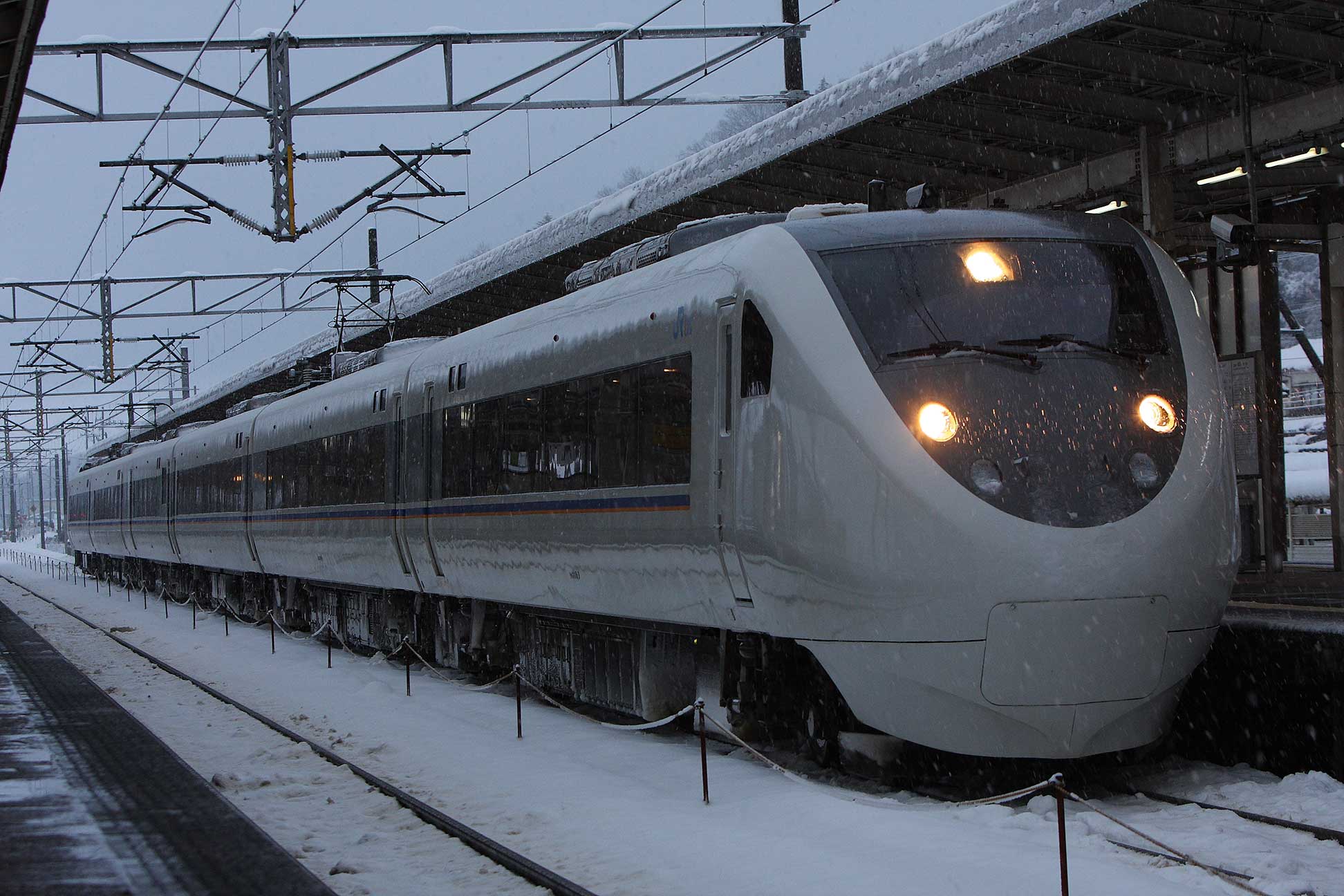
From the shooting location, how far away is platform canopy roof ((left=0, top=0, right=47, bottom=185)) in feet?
29.9

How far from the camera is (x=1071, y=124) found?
1291 centimetres

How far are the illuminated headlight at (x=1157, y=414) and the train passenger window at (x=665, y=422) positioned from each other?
9.15 feet

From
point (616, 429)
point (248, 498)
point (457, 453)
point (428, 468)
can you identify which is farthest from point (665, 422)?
point (248, 498)

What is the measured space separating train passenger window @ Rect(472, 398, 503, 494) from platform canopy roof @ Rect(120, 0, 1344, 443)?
3.21 m

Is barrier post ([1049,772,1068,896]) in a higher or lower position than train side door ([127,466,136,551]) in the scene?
lower

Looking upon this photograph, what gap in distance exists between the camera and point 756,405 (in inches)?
351

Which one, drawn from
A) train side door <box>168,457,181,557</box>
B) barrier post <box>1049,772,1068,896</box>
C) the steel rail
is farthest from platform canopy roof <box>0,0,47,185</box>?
train side door <box>168,457,181,557</box>

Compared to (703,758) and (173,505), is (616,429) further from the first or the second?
(173,505)

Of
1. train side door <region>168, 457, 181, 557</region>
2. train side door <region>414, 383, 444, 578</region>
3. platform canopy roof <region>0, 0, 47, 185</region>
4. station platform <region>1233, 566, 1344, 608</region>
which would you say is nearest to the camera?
platform canopy roof <region>0, 0, 47, 185</region>

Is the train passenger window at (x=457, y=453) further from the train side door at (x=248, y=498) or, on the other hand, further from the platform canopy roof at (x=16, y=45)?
the train side door at (x=248, y=498)

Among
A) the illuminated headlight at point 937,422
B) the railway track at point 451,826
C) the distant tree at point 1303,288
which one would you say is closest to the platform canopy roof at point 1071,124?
the illuminated headlight at point 937,422

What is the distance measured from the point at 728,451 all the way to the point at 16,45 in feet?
16.1

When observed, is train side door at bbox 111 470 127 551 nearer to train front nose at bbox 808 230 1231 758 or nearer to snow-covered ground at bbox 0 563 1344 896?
snow-covered ground at bbox 0 563 1344 896

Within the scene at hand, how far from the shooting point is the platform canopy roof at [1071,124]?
1095cm
